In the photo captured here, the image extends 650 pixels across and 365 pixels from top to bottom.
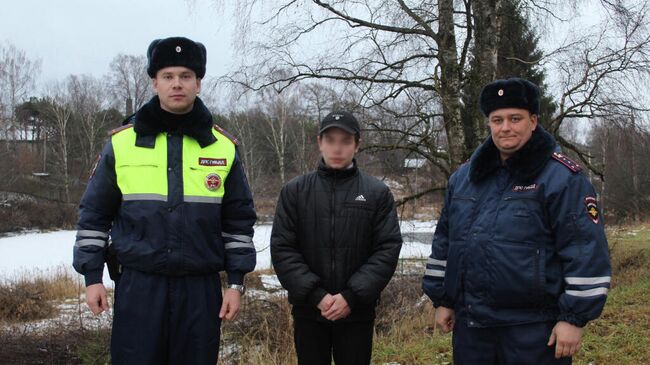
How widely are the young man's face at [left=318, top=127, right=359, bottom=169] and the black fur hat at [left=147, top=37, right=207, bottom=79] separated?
2.81 feet

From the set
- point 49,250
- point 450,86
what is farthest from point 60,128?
point 450,86

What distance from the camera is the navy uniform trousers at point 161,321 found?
2676mm

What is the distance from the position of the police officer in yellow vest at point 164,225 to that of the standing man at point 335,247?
0.39 meters

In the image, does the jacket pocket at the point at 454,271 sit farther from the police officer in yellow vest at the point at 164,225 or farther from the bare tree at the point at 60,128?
the bare tree at the point at 60,128

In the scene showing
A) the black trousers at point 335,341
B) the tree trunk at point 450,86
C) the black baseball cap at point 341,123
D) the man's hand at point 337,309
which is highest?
the tree trunk at point 450,86

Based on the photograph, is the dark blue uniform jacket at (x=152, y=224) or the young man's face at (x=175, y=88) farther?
the young man's face at (x=175, y=88)

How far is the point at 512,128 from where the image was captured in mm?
2707

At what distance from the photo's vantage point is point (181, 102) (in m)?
2.83

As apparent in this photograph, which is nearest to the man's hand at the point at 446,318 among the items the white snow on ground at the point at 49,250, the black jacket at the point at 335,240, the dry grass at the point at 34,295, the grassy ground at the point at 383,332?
the black jacket at the point at 335,240

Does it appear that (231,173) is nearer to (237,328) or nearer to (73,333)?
(237,328)

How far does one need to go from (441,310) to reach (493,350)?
375mm

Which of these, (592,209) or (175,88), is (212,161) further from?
(592,209)

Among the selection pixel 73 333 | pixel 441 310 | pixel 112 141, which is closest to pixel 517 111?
pixel 441 310

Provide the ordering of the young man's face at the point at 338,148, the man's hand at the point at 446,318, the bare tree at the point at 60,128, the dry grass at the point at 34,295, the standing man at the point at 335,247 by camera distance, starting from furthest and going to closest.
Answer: the bare tree at the point at 60,128 → the dry grass at the point at 34,295 → the young man's face at the point at 338,148 → the standing man at the point at 335,247 → the man's hand at the point at 446,318
